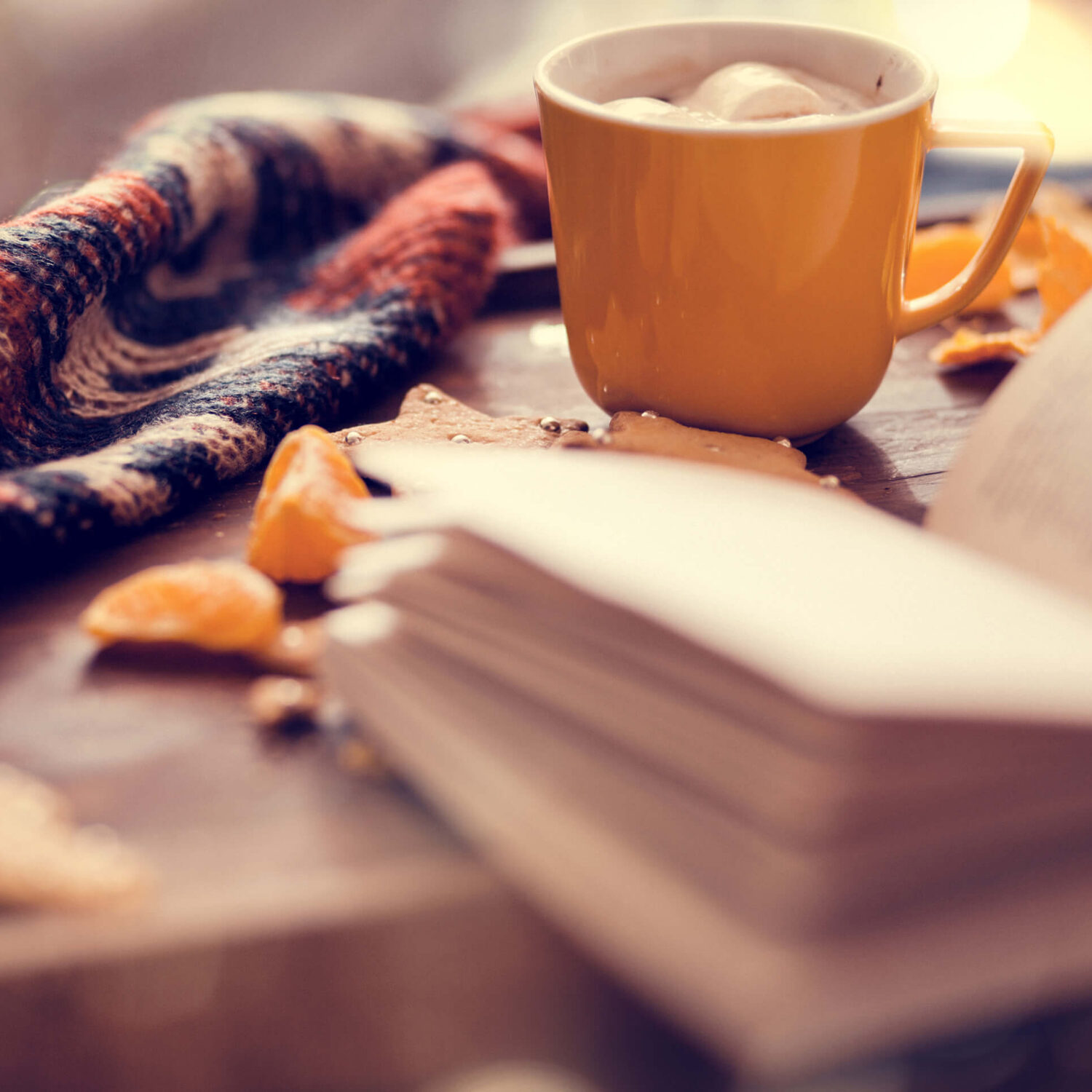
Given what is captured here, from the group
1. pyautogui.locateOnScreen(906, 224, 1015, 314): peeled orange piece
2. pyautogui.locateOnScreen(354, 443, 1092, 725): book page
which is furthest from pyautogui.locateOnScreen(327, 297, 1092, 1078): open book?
pyautogui.locateOnScreen(906, 224, 1015, 314): peeled orange piece

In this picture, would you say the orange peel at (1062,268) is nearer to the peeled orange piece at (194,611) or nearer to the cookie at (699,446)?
the cookie at (699,446)

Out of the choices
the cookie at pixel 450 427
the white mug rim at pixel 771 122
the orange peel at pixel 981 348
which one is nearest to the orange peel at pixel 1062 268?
the orange peel at pixel 981 348

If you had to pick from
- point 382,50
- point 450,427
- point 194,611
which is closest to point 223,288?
point 450,427

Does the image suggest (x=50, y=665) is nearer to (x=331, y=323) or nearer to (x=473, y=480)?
(x=473, y=480)

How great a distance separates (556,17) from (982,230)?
906mm

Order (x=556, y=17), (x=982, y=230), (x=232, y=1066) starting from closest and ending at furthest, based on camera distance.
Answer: (x=232, y=1066) < (x=982, y=230) < (x=556, y=17)

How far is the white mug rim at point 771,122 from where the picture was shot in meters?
0.46

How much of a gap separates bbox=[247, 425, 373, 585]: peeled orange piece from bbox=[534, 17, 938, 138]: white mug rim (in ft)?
0.69

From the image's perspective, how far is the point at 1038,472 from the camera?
41cm

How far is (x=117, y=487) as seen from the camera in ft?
1.55

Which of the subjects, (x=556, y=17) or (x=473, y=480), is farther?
(x=556, y=17)

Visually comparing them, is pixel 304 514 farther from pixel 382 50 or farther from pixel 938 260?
pixel 382 50

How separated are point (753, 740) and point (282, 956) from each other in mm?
159

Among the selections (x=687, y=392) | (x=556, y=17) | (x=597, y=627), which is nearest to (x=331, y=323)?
(x=687, y=392)
